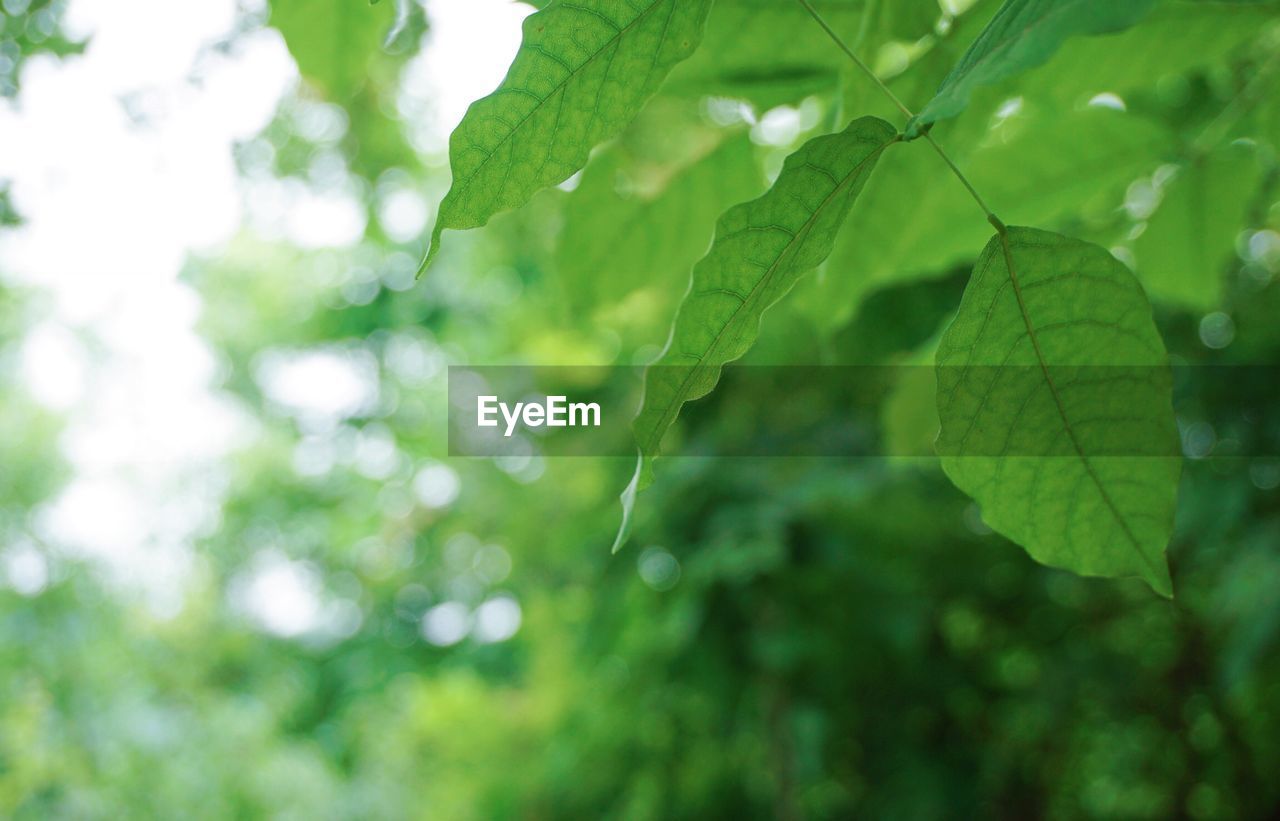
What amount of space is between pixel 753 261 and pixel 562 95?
0.09 m

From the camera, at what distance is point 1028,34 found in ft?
0.88

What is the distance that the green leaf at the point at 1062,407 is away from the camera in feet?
1.16

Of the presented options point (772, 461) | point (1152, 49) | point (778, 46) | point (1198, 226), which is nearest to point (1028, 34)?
point (778, 46)

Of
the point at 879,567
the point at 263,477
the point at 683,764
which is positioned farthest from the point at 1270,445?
the point at 263,477

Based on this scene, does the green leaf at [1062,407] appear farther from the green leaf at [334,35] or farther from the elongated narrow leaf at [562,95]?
the green leaf at [334,35]

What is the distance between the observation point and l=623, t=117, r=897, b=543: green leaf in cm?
34

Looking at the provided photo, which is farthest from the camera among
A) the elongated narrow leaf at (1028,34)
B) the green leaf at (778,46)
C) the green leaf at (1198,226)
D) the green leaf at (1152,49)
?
the green leaf at (1198,226)

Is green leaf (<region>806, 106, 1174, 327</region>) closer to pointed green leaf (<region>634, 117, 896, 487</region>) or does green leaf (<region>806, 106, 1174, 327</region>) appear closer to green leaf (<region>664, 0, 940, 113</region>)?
green leaf (<region>664, 0, 940, 113</region>)

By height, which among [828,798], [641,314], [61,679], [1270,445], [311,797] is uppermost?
[641,314]

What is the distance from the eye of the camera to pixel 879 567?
180 centimetres

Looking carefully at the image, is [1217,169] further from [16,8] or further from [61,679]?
[61,679]

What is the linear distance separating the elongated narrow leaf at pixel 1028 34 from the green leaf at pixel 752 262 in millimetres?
39

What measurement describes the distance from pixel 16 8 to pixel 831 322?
0.80 m

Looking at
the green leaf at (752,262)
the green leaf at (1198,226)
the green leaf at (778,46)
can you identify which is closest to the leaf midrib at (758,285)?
the green leaf at (752,262)
